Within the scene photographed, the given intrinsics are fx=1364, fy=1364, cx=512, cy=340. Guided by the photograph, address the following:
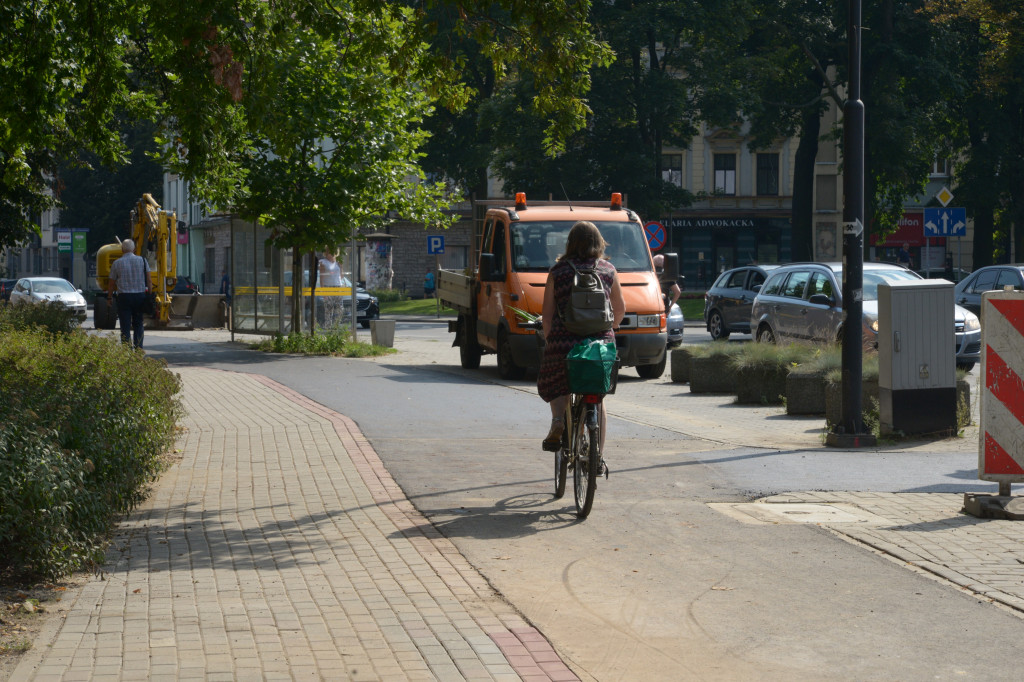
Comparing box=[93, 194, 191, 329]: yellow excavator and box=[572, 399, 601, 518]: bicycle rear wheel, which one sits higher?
box=[93, 194, 191, 329]: yellow excavator

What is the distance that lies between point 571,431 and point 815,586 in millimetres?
2303

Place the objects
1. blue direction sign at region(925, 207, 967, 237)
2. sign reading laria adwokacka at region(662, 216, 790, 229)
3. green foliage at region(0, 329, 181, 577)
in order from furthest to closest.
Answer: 1. sign reading laria adwokacka at region(662, 216, 790, 229)
2. blue direction sign at region(925, 207, 967, 237)
3. green foliage at region(0, 329, 181, 577)

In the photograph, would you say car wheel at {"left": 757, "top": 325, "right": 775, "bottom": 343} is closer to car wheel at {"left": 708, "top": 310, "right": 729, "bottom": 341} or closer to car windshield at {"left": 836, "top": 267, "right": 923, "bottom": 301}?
car windshield at {"left": 836, "top": 267, "right": 923, "bottom": 301}

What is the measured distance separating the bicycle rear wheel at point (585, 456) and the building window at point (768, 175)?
204 ft

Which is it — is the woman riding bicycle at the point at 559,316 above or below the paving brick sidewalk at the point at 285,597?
above

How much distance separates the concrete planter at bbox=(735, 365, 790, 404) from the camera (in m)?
15.5

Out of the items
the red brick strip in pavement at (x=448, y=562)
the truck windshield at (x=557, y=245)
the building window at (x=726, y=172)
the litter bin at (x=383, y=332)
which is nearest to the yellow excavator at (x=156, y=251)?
the litter bin at (x=383, y=332)

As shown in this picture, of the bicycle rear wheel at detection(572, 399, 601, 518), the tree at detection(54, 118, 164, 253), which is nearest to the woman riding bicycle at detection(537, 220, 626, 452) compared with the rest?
the bicycle rear wheel at detection(572, 399, 601, 518)

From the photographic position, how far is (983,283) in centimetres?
2609

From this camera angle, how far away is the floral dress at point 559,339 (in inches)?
327

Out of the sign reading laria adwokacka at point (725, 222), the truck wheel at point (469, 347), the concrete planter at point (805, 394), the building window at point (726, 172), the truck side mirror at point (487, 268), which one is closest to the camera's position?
the concrete planter at point (805, 394)

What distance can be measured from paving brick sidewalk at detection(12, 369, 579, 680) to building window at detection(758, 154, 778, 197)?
61.1 metres

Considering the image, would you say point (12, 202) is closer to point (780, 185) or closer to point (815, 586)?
point (815, 586)

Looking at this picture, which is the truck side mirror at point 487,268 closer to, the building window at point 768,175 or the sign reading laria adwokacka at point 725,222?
the sign reading laria adwokacka at point 725,222
